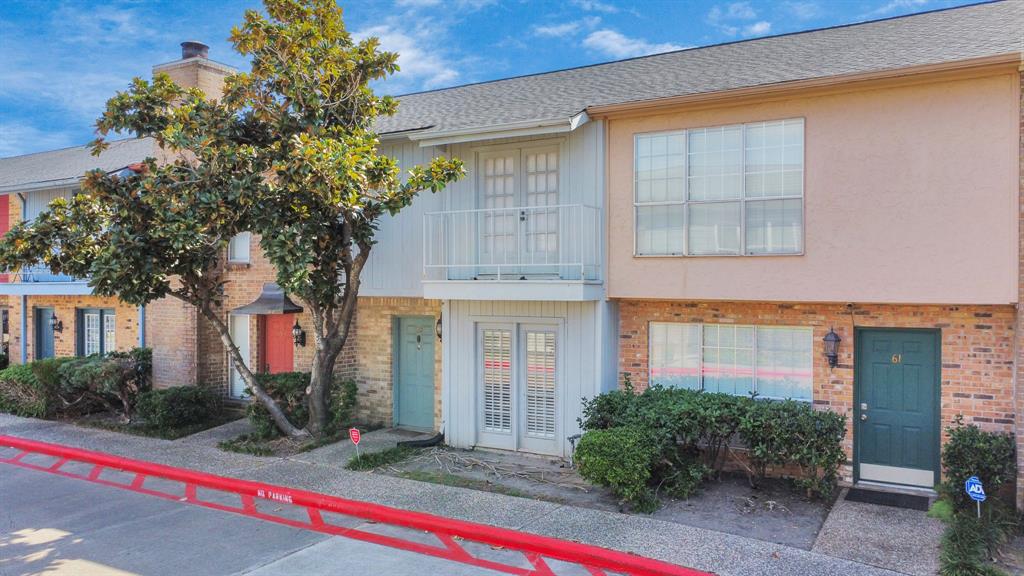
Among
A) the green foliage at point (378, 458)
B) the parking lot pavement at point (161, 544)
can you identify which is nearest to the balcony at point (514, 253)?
the green foliage at point (378, 458)

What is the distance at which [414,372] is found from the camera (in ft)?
41.5

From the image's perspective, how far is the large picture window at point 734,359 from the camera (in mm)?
9242

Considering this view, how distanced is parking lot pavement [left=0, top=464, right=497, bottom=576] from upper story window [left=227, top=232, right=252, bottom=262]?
6326mm

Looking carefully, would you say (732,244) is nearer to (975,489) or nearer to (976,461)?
(976,461)

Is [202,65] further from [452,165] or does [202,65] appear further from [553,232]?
[553,232]

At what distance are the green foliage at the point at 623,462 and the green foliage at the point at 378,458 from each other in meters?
3.38

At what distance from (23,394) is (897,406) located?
16.6 meters

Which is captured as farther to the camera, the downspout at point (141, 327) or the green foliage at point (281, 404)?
the downspout at point (141, 327)

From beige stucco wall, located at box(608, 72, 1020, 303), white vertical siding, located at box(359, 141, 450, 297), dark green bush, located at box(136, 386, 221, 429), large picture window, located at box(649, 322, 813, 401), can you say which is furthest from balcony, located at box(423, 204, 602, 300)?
dark green bush, located at box(136, 386, 221, 429)

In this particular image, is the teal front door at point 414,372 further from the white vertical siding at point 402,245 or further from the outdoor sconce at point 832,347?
the outdoor sconce at point 832,347

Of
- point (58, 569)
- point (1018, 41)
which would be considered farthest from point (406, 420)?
point (1018, 41)

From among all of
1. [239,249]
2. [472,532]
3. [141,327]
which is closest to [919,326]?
[472,532]

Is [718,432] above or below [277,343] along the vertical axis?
below

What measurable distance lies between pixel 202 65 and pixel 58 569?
1156 centimetres
